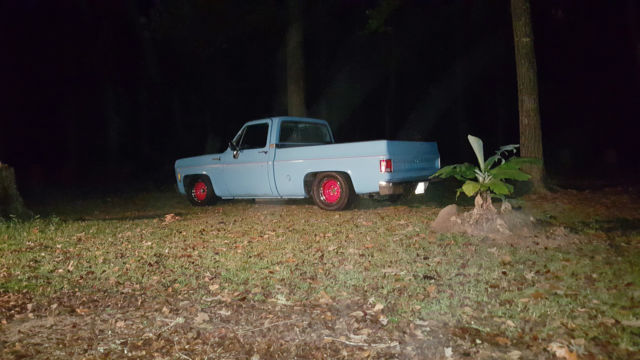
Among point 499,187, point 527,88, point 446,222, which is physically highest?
point 527,88

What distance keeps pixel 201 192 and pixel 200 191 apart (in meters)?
0.04

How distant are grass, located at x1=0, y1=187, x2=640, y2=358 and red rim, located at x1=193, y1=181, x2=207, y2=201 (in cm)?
318

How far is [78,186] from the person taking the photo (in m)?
19.8

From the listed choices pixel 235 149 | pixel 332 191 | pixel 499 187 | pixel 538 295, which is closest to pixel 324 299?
pixel 538 295

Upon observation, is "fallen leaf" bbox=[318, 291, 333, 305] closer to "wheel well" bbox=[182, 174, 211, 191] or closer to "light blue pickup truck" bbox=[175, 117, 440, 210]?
"light blue pickup truck" bbox=[175, 117, 440, 210]

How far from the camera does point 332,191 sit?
33.3ft

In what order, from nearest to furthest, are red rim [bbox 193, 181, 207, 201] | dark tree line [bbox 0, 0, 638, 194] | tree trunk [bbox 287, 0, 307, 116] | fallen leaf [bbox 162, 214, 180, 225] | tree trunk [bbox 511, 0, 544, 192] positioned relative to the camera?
1. fallen leaf [bbox 162, 214, 180, 225]
2. tree trunk [bbox 511, 0, 544, 192]
3. red rim [bbox 193, 181, 207, 201]
4. tree trunk [bbox 287, 0, 307, 116]
5. dark tree line [bbox 0, 0, 638, 194]

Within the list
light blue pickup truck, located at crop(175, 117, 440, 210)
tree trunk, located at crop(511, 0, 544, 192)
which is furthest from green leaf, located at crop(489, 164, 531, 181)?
tree trunk, located at crop(511, 0, 544, 192)

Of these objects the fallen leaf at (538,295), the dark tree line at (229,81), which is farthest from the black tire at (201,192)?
the dark tree line at (229,81)

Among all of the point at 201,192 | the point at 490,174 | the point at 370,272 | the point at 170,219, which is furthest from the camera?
the point at 201,192

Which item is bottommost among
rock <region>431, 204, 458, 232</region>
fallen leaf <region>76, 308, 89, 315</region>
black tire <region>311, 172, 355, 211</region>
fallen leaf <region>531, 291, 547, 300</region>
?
fallen leaf <region>531, 291, 547, 300</region>

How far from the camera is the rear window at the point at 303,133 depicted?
428 inches

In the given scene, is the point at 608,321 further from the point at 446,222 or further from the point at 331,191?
the point at 331,191

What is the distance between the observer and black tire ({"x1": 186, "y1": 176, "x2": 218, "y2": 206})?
11852mm
